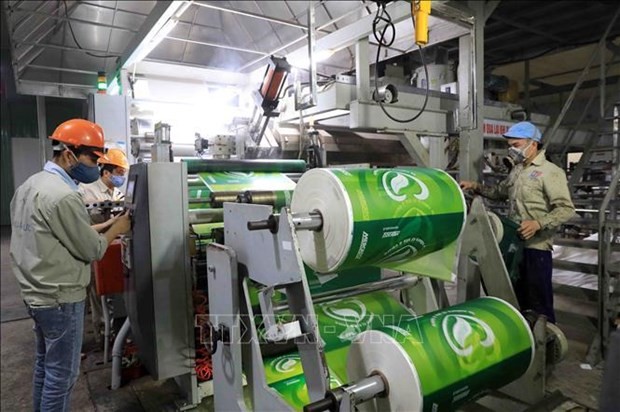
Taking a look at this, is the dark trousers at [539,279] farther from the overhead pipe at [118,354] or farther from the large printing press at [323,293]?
the overhead pipe at [118,354]

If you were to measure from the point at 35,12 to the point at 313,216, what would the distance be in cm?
417

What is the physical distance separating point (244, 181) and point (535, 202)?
5.80 feet

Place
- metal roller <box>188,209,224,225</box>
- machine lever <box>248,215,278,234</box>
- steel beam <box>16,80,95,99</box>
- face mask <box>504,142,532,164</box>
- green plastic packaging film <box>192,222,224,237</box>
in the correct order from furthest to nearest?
1. steel beam <box>16,80,95,99</box>
2. face mask <box>504,142,532,164</box>
3. green plastic packaging film <box>192,222,224,237</box>
4. metal roller <box>188,209,224,225</box>
5. machine lever <box>248,215,278,234</box>

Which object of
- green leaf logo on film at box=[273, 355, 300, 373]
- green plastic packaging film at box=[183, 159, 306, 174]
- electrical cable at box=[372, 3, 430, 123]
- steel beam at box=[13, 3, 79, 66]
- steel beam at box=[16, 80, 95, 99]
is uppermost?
steel beam at box=[13, 3, 79, 66]

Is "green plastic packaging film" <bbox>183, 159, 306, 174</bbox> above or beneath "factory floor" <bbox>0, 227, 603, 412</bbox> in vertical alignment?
above

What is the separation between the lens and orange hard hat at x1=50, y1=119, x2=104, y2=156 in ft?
5.81

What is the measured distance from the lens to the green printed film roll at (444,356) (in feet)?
4.10

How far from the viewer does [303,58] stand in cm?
319

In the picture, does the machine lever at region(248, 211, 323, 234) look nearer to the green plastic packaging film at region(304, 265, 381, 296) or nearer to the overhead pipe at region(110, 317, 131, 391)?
the green plastic packaging film at region(304, 265, 381, 296)

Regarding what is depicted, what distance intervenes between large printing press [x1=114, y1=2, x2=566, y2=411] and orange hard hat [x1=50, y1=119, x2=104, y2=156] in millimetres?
262

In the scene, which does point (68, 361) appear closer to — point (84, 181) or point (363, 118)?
point (84, 181)

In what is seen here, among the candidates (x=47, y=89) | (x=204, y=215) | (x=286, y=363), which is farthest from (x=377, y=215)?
(x=47, y=89)

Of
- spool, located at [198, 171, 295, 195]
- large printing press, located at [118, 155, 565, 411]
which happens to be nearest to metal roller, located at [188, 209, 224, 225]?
large printing press, located at [118, 155, 565, 411]

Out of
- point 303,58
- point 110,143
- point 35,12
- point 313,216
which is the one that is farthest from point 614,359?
point 35,12
